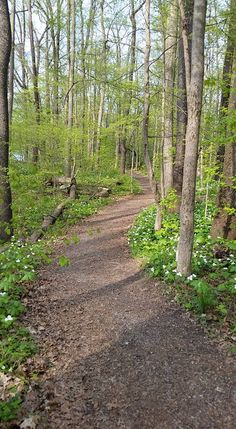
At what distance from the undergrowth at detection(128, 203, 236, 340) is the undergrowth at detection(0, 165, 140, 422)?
2012 millimetres

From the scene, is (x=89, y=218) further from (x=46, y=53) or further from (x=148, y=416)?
(x=46, y=53)

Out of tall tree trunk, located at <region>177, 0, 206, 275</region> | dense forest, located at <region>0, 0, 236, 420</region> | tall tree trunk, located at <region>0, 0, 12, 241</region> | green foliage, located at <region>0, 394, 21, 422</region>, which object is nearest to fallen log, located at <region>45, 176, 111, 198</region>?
dense forest, located at <region>0, 0, 236, 420</region>

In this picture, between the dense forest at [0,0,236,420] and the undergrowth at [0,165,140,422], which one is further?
the dense forest at [0,0,236,420]

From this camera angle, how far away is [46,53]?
2070cm

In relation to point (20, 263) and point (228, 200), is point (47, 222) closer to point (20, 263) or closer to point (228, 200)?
point (20, 263)

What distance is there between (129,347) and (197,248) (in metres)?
3.24

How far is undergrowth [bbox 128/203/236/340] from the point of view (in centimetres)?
438

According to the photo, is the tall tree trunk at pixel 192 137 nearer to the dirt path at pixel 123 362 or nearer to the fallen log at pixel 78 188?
the dirt path at pixel 123 362

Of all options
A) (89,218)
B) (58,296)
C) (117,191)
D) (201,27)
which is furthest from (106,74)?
(58,296)

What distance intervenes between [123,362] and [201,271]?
2642mm

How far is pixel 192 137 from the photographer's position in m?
4.99

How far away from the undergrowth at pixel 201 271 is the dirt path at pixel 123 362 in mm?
283

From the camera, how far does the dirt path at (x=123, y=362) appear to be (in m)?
2.79

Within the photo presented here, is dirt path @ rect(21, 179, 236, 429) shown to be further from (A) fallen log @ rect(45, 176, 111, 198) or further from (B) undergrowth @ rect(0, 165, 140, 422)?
(A) fallen log @ rect(45, 176, 111, 198)
